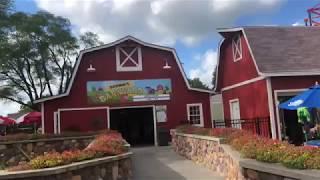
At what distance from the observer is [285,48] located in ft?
72.1

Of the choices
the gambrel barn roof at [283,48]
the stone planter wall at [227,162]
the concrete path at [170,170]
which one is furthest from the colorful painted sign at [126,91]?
the concrete path at [170,170]

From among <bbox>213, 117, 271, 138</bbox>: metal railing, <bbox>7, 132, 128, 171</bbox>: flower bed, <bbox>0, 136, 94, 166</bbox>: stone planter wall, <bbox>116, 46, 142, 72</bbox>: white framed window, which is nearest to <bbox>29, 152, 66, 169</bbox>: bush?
<bbox>7, 132, 128, 171</bbox>: flower bed

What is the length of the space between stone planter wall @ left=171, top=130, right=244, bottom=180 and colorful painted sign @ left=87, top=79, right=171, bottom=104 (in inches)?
301

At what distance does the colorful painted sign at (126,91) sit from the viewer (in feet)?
85.9

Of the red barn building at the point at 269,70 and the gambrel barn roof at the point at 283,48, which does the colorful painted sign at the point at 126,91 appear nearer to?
the red barn building at the point at 269,70

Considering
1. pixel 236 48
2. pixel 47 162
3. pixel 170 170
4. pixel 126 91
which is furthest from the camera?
pixel 126 91

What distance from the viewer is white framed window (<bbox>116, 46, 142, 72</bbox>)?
2656 cm

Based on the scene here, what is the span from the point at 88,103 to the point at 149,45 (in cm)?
476

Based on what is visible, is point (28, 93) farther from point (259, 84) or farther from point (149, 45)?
point (259, 84)

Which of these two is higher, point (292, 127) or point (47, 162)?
point (292, 127)

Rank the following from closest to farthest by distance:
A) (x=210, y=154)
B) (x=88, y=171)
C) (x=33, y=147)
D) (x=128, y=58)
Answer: (x=88, y=171)
(x=210, y=154)
(x=33, y=147)
(x=128, y=58)

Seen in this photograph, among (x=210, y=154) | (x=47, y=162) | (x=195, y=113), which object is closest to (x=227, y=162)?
(x=210, y=154)

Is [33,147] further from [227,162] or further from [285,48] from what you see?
[285,48]

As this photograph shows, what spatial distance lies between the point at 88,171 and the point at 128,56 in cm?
1785
